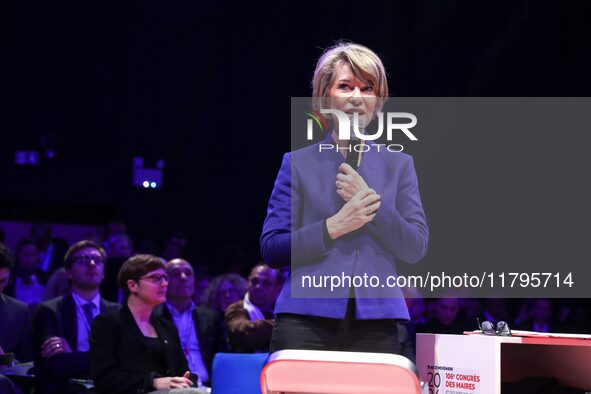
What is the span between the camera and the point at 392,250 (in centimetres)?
189

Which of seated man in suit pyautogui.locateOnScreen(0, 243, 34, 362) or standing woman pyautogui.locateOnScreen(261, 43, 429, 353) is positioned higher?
standing woman pyautogui.locateOnScreen(261, 43, 429, 353)

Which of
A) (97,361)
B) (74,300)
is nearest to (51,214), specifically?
(74,300)

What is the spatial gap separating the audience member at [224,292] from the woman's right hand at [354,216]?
357 cm

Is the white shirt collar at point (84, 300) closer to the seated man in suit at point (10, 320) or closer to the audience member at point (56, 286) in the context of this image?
the seated man in suit at point (10, 320)

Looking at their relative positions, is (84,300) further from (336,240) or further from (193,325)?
(336,240)

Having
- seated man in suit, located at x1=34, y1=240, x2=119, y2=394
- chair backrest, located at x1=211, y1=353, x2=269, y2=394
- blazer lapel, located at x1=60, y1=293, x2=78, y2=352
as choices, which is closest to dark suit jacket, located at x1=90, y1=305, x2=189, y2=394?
seated man in suit, located at x1=34, y1=240, x2=119, y2=394

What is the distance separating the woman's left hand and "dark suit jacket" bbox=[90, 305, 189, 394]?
221 centimetres

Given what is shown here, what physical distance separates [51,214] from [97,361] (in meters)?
5.37

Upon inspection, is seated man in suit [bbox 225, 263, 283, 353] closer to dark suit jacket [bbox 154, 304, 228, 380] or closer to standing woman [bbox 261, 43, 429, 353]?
dark suit jacket [bbox 154, 304, 228, 380]

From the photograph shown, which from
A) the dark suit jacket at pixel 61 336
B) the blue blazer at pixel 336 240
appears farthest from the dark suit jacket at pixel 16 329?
the blue blazer at pixel 336 240

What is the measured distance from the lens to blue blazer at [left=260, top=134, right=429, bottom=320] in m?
1.82

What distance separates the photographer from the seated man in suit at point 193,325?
482cm

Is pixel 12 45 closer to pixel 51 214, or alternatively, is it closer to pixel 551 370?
pixel 51 214

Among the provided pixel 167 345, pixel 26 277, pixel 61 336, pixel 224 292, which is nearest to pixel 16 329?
pixel 61 336
